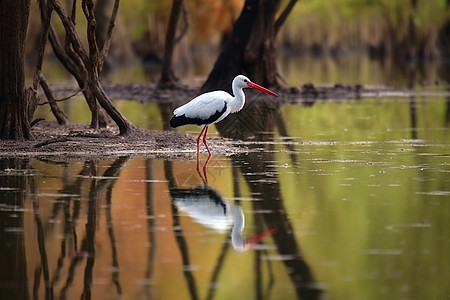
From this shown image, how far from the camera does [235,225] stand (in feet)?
31.2

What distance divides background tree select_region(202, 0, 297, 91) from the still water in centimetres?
1144

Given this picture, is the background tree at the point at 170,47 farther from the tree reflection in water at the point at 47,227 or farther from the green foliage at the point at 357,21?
the green foliage at the point at 357,21

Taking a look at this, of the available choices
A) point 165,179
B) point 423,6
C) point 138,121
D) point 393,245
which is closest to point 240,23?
point 138,121

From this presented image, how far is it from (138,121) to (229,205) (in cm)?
1047

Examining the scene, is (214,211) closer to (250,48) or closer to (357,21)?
(250,48)

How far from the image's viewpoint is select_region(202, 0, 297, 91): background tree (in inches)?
1070

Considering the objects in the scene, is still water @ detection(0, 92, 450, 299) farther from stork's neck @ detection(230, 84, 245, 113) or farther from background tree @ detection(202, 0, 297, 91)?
background tree @ detection(202, 0, 297, 91)

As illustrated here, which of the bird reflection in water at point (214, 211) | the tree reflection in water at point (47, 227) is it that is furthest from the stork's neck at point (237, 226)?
the tree reflection in water at point (47, 227)

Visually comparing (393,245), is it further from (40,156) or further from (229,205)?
(40,156)

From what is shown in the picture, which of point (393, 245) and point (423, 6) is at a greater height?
point (423, 6)

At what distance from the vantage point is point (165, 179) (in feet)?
40.2

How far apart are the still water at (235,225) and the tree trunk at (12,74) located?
1.77 metres

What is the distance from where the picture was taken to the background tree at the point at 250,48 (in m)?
27.2

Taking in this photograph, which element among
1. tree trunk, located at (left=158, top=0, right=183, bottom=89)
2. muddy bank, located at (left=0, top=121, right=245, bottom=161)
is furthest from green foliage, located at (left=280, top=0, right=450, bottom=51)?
muddy bank, located at (left=0, top=121, right=245, bottom=161)
